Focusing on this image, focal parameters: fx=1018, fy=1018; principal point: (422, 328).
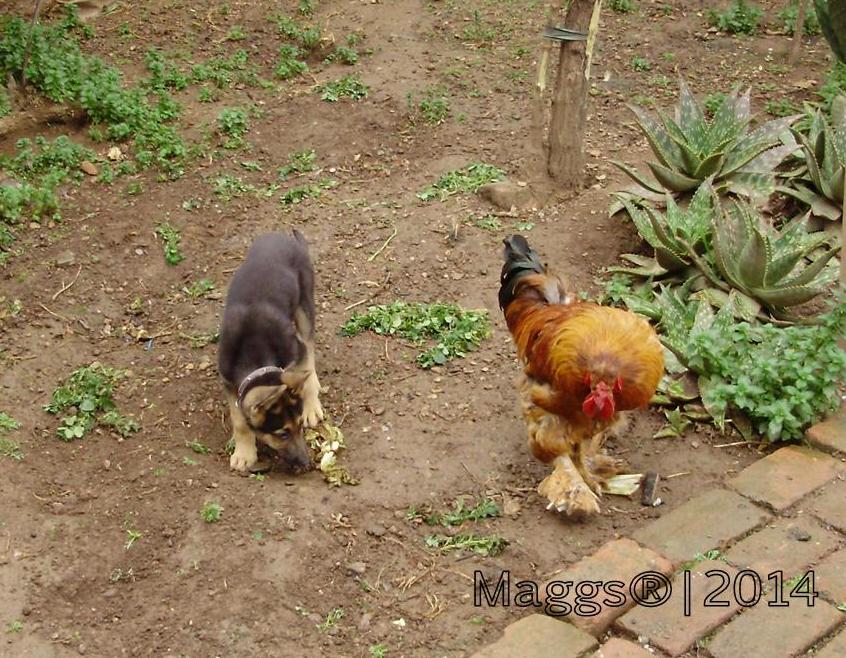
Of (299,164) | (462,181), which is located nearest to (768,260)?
(462,181)

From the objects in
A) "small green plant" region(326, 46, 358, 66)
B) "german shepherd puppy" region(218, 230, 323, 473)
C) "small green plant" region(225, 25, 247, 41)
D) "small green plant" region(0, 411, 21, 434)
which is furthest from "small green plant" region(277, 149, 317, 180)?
"small green plant" region(0, 411, 21, 434)

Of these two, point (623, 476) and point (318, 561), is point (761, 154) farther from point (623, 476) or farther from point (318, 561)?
point (318, 561)

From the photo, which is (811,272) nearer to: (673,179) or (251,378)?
(673,179)

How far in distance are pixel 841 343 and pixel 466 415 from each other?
2.11m

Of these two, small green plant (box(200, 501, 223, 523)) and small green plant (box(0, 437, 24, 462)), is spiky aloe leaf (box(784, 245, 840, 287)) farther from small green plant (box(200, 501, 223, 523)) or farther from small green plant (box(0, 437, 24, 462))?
small green plant (box(0, 437, 24, 462))

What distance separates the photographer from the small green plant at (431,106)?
8.54 metres

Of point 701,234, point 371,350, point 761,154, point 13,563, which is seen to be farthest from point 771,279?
point 13,563

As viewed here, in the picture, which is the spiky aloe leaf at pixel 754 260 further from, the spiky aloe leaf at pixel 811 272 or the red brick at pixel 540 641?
the red brick at pixel 540 641

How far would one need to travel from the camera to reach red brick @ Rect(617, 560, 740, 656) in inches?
161

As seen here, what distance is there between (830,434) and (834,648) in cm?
155

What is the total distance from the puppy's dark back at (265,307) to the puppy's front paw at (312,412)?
253mm

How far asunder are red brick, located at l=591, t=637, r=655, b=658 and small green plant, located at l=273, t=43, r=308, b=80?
257 inches

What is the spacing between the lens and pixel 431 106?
859 cm

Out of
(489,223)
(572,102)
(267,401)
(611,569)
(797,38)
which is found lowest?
(611,569)
